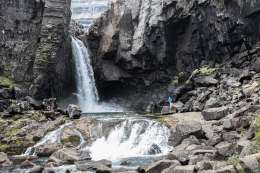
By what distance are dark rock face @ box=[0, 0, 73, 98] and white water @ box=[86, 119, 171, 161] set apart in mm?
26140

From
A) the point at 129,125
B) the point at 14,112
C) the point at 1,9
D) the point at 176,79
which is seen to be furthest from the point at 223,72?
the point at 1,9

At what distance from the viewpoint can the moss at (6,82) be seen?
63.0 meters

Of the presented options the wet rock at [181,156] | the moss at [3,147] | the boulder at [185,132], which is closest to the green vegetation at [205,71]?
the boulder at [185,132]

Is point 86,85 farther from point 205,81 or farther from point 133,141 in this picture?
point 133,141

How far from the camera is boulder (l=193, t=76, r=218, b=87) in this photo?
59.9m

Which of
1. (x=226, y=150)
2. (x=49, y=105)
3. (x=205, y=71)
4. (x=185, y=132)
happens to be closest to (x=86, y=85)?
(x=49, y=105)

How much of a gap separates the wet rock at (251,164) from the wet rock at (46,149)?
Answer: 71.2 ft

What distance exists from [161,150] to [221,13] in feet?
105

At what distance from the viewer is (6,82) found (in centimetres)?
6406

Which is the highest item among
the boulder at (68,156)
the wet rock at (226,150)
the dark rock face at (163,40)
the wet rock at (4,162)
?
the dark rock face at (163,40)

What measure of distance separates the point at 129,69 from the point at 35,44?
48.8 ft

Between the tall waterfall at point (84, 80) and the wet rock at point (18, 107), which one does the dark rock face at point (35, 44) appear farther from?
the wet rock at point (18, 107)

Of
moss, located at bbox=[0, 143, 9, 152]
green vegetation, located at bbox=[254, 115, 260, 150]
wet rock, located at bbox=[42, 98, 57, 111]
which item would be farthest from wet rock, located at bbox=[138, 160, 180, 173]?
wet rock, located at bbox=[42, 98, 57, 111]

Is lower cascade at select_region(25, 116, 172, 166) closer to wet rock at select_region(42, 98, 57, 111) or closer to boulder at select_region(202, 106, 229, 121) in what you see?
boulder at select_region(202, 106, 229, 121)
